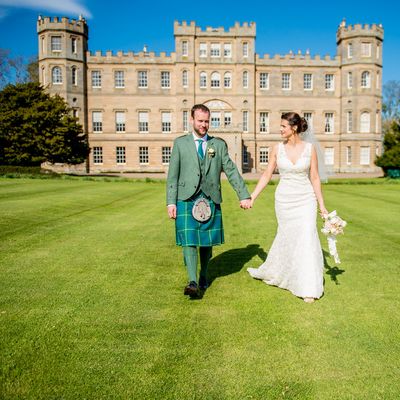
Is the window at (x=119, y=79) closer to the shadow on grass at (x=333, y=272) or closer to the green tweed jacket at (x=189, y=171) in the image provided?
the shadow on grass at (x=333, y=272)

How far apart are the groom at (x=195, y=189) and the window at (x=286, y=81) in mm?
42820

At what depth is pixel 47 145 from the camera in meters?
31.4

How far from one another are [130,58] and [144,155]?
33.1 ft

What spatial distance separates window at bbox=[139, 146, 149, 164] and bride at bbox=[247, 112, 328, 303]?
4044 cm

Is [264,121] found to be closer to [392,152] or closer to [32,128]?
[392,152]

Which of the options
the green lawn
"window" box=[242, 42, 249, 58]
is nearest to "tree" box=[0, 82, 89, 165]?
"window" box=[242, 42, 249, 58]

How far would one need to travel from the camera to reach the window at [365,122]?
4431cm

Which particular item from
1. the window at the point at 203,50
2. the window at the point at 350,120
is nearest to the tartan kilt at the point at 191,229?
the window at the point at 203,50

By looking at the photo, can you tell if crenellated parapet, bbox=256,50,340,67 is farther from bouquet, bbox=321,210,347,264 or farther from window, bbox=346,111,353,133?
bouquet, bbox=321,210,347,264

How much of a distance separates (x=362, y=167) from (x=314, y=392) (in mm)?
45066

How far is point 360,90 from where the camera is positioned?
4406cm

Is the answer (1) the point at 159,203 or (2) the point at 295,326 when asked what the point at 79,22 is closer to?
(1) the point at 159,203

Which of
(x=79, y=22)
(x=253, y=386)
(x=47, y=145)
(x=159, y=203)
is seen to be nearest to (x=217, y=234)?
(x=253, y=386)

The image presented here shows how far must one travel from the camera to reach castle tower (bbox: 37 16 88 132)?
136 feet
